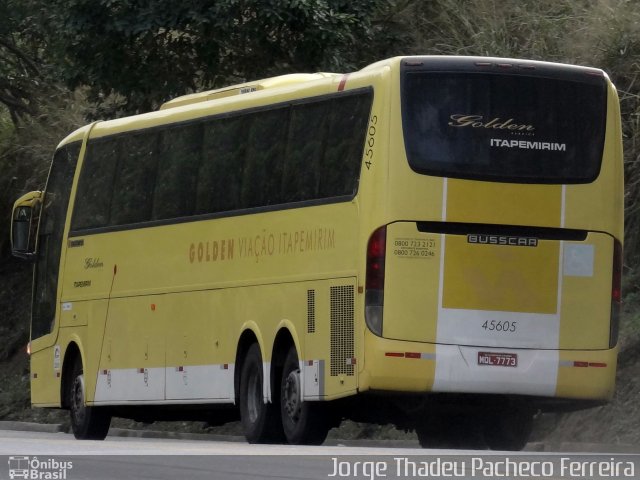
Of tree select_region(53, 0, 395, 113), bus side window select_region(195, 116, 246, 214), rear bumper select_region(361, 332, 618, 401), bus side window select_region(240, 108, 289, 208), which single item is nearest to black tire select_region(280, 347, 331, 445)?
rear bumper select_region(361, 332, 618, 401)

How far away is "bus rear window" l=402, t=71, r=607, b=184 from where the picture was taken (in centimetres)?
1595

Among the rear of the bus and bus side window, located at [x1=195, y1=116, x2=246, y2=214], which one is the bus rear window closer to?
the rear of the bus

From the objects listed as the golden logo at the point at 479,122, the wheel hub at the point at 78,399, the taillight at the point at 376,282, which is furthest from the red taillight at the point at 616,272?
the wheel hub at the point at 78,399

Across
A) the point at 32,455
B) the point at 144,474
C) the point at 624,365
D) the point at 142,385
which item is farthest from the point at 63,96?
the point at 144,474

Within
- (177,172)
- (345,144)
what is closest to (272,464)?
(345,144)

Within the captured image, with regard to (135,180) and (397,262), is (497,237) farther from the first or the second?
(135,180)

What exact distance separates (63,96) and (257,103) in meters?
14.9

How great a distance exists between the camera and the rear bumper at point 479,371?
1567cm

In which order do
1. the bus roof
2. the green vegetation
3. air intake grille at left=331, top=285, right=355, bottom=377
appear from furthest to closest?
the green vegetation, the bus roof, air intake grille at left=331, top=285, right=355, bottom=377

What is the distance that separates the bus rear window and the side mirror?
8984mm

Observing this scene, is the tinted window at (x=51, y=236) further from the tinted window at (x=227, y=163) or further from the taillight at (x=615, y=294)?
the taillight at (x=615, y=294)

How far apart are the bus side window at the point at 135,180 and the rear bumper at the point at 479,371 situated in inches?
212

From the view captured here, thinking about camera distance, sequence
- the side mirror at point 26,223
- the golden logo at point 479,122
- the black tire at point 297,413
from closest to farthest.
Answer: the golden logo at point 479,122, the black tire at point 297,413, the side mirror at point 26,223

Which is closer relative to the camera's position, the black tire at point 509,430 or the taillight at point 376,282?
the taillight at point 376,282
